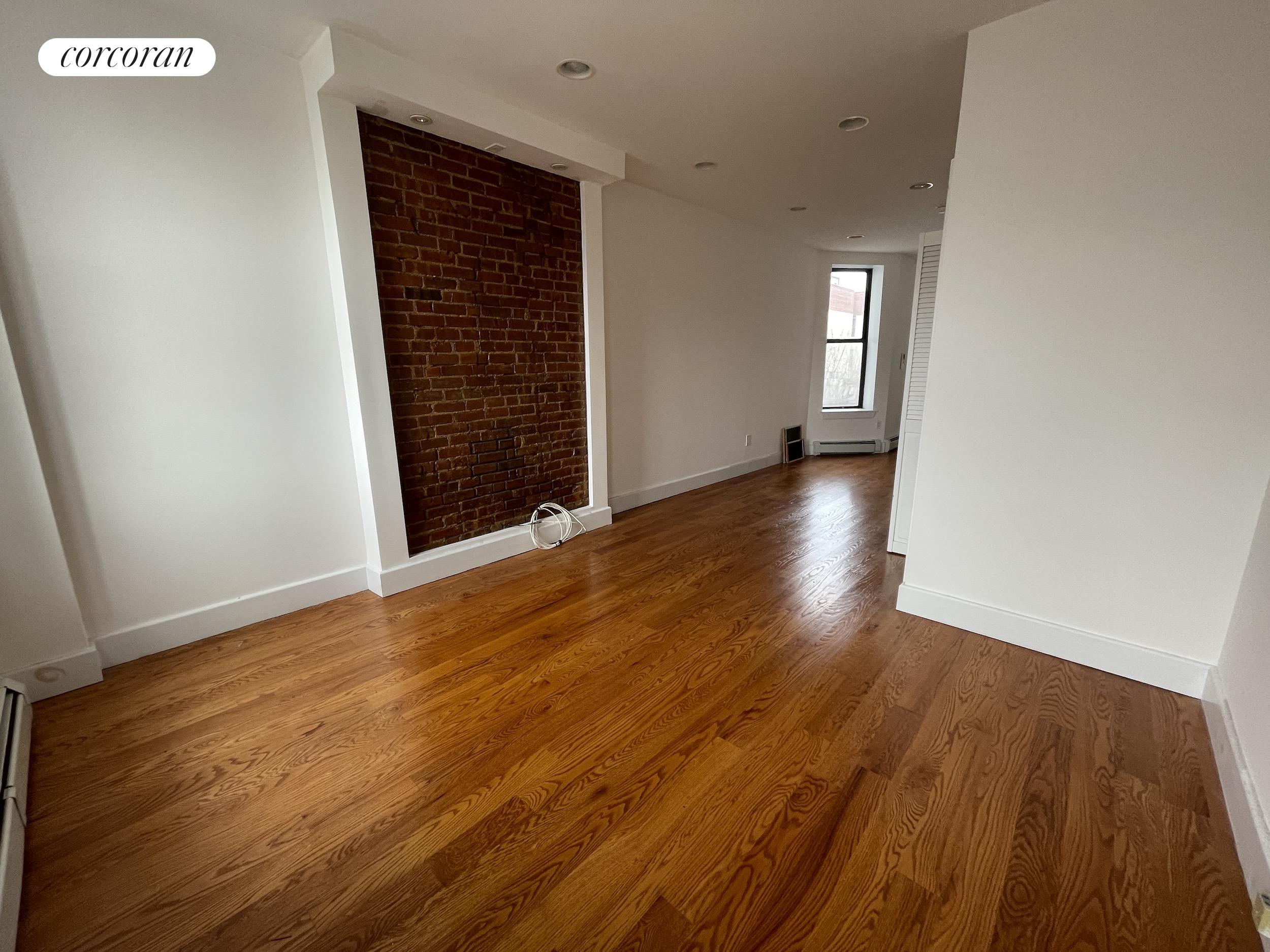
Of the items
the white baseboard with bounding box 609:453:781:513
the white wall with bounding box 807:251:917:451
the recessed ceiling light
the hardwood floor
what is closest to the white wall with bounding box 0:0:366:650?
the hardwood floor

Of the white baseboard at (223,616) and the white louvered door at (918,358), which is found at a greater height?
the white louvered door at (918,358)

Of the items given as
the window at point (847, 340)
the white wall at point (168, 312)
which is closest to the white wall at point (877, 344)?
the window at point (847, 340)

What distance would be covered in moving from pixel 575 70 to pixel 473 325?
1.36 meters

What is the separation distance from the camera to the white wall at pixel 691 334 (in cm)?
418

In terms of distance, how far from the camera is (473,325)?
10.1ft

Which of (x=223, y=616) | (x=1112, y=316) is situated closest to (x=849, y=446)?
(x=1112, y=316)

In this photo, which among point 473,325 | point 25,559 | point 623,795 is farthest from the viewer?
point 473,325

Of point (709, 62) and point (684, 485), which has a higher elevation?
point (709, 62)

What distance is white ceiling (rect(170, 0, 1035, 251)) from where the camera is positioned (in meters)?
2.03

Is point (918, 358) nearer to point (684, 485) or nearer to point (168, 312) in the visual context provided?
point (684, 485)

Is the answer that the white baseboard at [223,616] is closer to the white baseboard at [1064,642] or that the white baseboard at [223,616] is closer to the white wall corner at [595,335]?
the white wall corner at [595,335]

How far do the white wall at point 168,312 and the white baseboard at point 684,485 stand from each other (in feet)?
7.54

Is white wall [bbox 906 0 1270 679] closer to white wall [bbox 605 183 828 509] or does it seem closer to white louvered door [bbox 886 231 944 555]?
white louvered door [bbox 886 231 944 555]

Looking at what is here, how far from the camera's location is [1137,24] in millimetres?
1812
